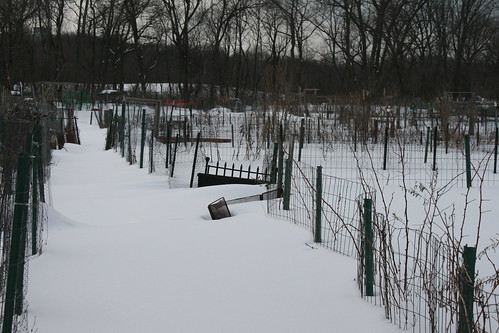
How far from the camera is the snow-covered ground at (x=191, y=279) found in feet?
17.2

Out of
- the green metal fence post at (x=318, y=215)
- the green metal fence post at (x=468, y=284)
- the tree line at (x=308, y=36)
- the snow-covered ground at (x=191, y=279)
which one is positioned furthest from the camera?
the tree line at (x=308, y=36)

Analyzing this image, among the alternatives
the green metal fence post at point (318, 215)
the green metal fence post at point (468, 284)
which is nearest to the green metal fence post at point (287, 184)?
the green metal fence post at point (318, 215)

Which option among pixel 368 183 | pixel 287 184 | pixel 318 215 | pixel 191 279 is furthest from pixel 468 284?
pixel 368 183

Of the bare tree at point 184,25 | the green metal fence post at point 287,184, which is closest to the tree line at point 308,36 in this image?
the bare tree at point 184,25

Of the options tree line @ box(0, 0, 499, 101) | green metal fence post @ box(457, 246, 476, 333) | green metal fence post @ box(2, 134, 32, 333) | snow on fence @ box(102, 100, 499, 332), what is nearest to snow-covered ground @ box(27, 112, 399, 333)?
snow on fence @ box(102, 100, 499, 332)

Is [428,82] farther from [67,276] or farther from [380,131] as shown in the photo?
[67,276]

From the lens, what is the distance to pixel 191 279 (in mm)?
6426

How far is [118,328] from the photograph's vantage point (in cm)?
507

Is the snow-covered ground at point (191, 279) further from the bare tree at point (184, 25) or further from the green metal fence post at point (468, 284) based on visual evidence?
the bare tree at point (184, 25)

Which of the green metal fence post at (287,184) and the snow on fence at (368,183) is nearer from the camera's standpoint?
the snow on fence at (368,183)

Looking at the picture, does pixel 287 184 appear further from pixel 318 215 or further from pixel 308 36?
pixel 308 36

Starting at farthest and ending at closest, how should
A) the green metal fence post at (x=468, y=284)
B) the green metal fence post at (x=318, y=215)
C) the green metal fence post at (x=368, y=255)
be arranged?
the green metal fence post at (x=318, y=215), the green metal fence post at (x=368, y=255), the green metal fence post at (x=468, y=284)

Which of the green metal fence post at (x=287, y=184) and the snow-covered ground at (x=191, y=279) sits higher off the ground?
the green metal fence post at (x=287, y=184)

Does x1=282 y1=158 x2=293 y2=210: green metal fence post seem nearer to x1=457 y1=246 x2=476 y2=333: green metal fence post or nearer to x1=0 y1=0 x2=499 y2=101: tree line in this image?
x1=457 y1=246 x2=476 y2=333: green metal fence post
